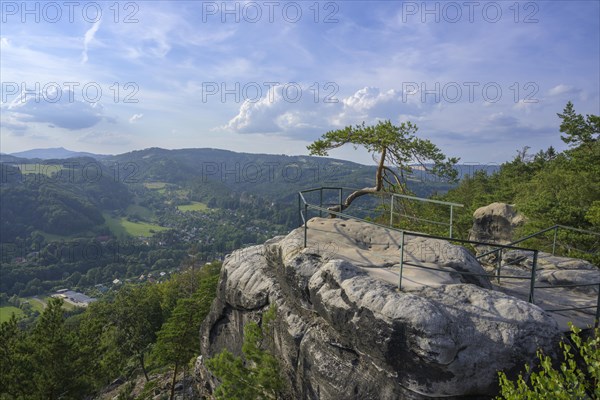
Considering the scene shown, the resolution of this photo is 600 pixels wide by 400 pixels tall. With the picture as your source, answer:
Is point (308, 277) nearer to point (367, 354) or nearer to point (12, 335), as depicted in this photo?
point (367, 354)

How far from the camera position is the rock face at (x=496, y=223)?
24312mm

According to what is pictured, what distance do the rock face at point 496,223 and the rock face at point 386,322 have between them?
17882mm

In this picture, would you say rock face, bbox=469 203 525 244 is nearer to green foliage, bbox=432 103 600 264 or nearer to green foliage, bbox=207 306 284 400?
green foliage, bbox=432 103 600 264

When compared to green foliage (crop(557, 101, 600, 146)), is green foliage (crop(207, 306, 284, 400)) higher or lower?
lower

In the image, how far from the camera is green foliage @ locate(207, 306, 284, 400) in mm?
8492

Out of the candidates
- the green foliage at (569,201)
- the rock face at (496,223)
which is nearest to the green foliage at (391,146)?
the green foliage at (569,201)

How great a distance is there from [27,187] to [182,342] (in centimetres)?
16834

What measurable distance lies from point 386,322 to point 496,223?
23.1 meters

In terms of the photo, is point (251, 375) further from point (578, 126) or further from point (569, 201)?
point (578, 126)

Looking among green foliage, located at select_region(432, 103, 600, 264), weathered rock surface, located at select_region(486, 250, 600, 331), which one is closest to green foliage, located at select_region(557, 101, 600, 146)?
green foliage, located at select_region(432, 103, 600, 264)

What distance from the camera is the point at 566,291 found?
9.55 meters

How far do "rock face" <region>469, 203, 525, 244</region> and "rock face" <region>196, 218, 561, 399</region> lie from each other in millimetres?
17882

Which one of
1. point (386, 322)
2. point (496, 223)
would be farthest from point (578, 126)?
point (386, 322)

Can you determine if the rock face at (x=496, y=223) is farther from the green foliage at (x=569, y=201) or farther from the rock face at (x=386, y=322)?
the rock face at (x=386, y=322)
